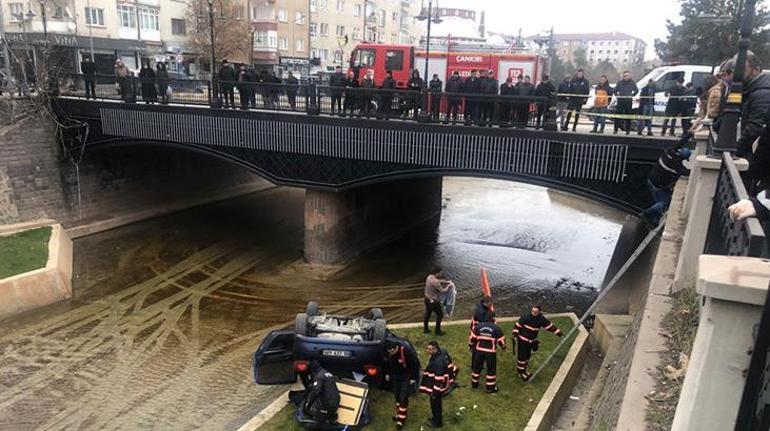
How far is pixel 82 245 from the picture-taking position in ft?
68.9

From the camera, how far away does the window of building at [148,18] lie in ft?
145

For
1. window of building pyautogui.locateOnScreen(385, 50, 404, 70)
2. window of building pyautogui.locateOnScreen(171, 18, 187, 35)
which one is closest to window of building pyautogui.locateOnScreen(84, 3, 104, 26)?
window of building pyautogui.locateOnScreen(171, 18, 187, 35)

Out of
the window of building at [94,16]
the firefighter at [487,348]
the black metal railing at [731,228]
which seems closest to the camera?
the black metal railing at [731,228]

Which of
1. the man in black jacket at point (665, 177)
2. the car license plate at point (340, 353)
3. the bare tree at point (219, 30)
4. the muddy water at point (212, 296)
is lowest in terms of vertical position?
the muddy water at point (212, 296)

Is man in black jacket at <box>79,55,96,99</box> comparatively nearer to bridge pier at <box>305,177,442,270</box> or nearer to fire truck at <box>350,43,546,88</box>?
bridge pier at <box>305,177,442,270</box>

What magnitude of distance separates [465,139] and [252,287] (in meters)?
8.01

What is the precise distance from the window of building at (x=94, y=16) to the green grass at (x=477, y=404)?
40031 millimetres

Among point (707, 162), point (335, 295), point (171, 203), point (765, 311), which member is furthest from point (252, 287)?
point (765, 311)

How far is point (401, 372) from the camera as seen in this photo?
28.8ft

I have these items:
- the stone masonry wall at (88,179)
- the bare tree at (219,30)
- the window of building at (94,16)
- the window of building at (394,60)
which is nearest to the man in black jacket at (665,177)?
the window of building at (394,60)

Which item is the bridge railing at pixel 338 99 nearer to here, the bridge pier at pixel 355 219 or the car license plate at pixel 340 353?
the bridge pier at pixel 355 219

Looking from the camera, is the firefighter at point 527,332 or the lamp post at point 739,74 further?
the firefighter at point 527,332

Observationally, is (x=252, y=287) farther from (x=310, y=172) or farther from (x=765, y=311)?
(x=765, y=311)

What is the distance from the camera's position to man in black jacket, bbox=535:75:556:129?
1486cm
